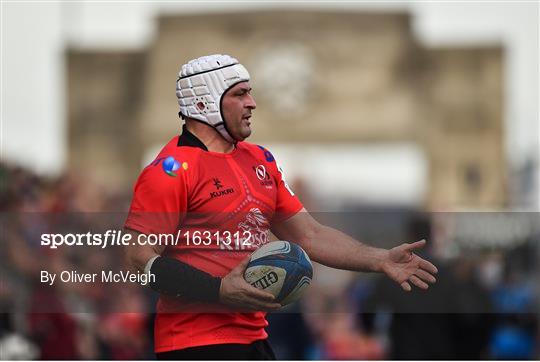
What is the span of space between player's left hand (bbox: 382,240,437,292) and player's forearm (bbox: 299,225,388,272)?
12 cm

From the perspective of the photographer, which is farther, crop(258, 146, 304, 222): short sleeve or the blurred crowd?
the blurred crowd

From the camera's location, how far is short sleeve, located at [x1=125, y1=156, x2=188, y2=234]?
6.93m

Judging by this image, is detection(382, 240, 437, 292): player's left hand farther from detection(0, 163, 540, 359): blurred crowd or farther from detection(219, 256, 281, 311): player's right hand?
detection(0, 163, 540, 359): blurred crowd

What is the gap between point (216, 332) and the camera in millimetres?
7234

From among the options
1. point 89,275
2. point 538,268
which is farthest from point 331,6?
point 89,275

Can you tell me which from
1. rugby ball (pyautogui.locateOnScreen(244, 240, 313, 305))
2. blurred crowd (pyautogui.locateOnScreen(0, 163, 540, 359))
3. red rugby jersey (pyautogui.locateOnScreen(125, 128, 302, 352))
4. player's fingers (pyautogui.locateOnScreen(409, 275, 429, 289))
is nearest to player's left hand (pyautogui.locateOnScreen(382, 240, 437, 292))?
player's fingers (pyautogui.locateOnScreen(409, 275, 429, 289))

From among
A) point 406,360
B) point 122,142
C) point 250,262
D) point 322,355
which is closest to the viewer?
point 250,262

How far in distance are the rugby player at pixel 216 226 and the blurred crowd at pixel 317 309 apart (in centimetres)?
210

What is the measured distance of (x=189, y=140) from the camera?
7.16 meters

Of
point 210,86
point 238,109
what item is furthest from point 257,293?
point 210,86

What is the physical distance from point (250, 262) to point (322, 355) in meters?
9.16

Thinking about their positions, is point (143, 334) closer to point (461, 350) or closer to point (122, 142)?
point (461, 350)

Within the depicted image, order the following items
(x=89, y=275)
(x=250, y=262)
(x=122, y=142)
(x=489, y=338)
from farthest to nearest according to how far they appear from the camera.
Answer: (x=122, y=142)
(x=489, y=338)
(x=89, y=275)
(x=250, y=262)

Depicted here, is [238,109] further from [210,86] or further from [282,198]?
[282,198]
